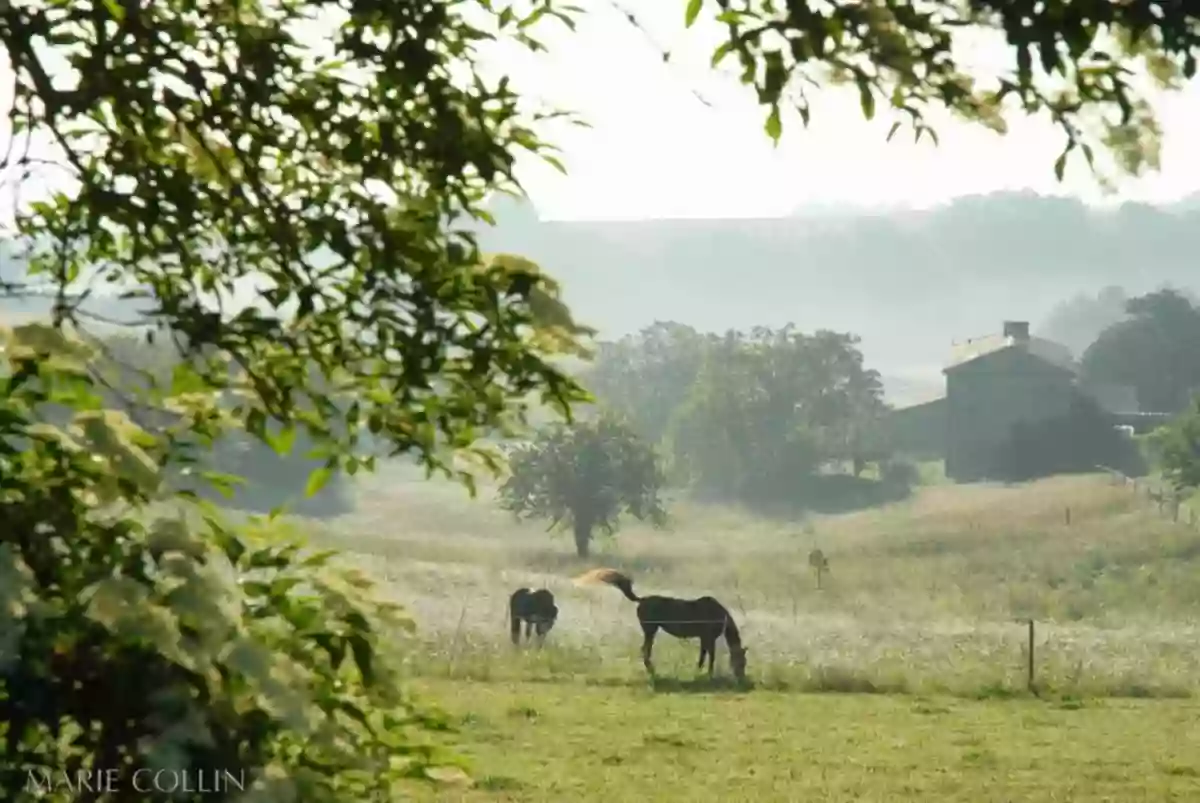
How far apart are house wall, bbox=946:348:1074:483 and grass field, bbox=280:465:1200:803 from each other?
1274 mm

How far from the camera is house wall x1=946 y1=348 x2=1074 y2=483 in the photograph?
26766 millimetres

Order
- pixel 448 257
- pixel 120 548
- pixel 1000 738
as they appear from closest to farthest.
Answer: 1. pixel 120 548
2. pixel 448 257
3. pixel 1000 738

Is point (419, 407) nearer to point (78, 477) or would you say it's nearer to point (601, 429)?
point (78, 477)

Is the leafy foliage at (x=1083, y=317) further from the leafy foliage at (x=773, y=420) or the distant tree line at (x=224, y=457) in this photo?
the distant tree line at (x=224, y=457)

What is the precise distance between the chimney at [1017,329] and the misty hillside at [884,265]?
1.54 m

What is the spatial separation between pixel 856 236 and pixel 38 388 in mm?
40622

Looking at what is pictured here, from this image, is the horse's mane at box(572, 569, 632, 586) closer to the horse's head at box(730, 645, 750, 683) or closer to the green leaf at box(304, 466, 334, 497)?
the horse's head at box(730, 645, 750, 683)

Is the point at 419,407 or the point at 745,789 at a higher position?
the point at 419,407

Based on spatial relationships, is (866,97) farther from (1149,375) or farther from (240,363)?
(1149,375)

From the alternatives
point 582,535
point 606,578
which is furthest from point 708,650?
point 582,535

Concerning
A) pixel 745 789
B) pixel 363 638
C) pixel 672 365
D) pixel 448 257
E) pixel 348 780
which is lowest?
pixel 745 789

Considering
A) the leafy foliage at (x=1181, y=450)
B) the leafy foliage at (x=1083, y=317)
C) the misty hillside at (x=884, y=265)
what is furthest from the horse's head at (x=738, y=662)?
the leafy foliage at (x=1083, y=317)

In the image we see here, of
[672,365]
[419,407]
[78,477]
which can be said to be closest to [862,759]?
[419,407]

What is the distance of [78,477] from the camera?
9.59ft
